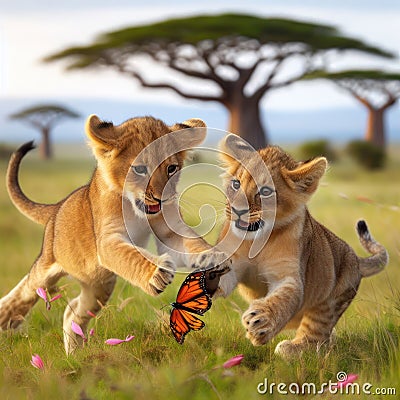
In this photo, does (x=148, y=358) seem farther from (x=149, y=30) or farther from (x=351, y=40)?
(x=351, y=40)

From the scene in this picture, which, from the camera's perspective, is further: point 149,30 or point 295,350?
point 149,30

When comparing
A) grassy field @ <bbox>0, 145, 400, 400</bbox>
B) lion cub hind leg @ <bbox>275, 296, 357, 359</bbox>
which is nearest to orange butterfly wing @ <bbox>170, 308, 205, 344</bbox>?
grassy field @ <bbox>0, 145, 400, 400</bbox>

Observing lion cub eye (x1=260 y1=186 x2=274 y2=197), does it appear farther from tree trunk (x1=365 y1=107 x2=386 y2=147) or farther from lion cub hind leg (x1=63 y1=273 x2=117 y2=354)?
tree trunk (x1=365 y1=107 x2=386 y2=147)

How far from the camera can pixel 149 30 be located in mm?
24594

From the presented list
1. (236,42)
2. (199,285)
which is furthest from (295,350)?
(236,42)

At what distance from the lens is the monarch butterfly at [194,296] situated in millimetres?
3160

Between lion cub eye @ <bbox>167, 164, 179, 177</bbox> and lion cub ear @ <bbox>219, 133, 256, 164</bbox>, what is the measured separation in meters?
0.21

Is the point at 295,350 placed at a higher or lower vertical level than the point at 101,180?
lower

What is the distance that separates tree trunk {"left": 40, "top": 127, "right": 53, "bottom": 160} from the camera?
30.6 metres

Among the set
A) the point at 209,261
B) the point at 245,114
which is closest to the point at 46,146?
the point at 245,114

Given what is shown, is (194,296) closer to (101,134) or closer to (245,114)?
(101,134)

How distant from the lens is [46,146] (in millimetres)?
31984

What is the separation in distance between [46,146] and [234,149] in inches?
1157

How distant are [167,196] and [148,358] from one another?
33.0 inches
